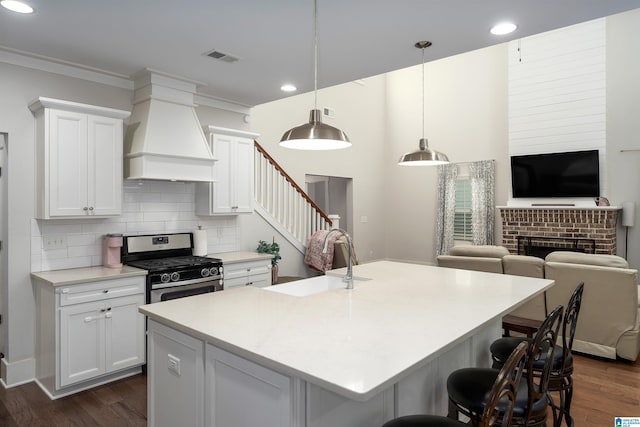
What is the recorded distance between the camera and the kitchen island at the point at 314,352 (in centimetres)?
148

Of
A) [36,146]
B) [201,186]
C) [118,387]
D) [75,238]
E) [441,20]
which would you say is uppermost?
[441,20]

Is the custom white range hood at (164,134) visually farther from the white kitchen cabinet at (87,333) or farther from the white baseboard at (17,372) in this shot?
the white baseboard at (17,372)

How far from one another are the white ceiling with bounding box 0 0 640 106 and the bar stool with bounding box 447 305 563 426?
2.16 meters

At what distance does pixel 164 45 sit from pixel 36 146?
1.53 metres

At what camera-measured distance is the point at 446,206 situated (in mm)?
8992

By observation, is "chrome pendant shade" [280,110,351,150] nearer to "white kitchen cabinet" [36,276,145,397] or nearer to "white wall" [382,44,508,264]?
"white kitchen cabinet" [36,276,145,397]

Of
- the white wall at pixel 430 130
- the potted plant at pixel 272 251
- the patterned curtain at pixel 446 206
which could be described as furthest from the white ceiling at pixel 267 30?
the patterned curtain at pixel 446 206

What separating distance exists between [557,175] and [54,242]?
7.84 metres

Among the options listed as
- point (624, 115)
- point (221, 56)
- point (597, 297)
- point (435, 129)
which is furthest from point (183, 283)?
point (624, 115)

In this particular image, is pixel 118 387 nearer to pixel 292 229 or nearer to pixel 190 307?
pixel 190 307

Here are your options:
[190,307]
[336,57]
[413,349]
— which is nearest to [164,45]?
[336,57]

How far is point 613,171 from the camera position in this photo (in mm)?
6918

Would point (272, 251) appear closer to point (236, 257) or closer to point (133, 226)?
point (236, 257)

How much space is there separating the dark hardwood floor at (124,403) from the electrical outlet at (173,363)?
3.90 ft
